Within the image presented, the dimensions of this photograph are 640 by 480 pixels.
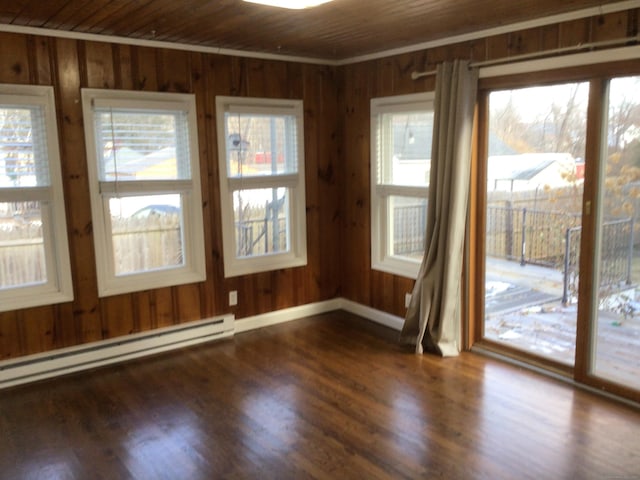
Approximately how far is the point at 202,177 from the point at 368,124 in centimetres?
154

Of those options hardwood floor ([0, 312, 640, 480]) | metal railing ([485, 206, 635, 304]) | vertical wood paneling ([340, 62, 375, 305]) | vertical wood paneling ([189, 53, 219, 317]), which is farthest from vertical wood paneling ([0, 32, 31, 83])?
metal railing ([485, 206, 635, 304])

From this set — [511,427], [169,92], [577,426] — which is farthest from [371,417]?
[169,92]

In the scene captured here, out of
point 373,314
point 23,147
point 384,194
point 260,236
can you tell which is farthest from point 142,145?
point 373,314

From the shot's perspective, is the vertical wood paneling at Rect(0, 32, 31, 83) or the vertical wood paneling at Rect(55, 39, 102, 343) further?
the vertical wood paneling at Rect(55, 39, 102, 343)

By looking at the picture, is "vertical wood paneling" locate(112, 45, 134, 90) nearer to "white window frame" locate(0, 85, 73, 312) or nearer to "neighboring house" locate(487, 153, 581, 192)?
"white window frame" locate(0, 85, 73, 312)

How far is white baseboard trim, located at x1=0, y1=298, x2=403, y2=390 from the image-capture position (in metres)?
3.73

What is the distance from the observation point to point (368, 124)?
478 centimetres

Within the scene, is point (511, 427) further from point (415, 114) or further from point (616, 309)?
point (415, 114)

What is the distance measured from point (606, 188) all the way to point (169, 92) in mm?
3132

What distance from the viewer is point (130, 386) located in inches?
145

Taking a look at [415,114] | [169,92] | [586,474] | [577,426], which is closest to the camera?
[586,474]

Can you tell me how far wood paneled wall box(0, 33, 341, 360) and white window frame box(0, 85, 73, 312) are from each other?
0.05m

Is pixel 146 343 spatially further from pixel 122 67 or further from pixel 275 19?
pixel 275 19

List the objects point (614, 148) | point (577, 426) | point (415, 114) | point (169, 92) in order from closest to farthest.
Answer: point (577, 426) → point (614, 148) → point (169, 92) → point (415, 114)
